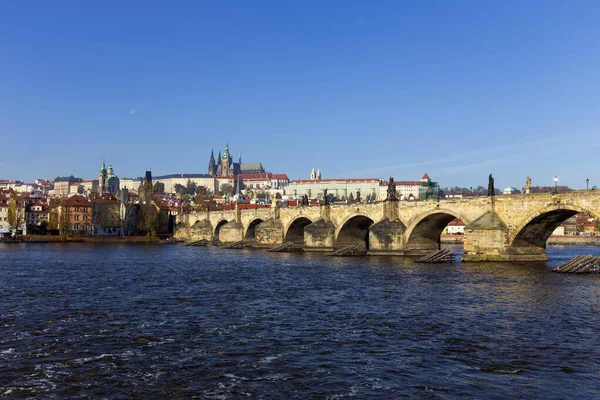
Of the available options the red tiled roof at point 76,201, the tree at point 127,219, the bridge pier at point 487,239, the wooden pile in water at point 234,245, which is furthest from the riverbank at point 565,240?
the red tiled roof at point 76,201

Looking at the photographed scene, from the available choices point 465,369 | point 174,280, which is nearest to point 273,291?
point 174,280

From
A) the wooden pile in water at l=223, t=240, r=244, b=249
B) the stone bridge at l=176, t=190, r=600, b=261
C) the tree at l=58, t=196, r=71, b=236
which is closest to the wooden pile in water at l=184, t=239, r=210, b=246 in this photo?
the stone bridge at l=176, t=190, r=600, b=261

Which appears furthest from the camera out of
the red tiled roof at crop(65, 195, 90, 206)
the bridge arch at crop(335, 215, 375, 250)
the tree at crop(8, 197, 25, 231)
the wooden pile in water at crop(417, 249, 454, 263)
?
the red tiled roof at crop(65, 195, 90, 206)

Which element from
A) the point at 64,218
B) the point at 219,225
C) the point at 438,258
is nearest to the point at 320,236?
the point at 438,258

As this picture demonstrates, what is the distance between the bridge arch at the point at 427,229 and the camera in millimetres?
62281

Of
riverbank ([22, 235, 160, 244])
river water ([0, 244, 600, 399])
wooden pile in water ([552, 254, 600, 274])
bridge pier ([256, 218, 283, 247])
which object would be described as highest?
bridge pier ([256, 218, 283, 247])

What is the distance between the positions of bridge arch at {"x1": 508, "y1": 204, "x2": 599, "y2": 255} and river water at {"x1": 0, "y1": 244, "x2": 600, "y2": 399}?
25.5 feet

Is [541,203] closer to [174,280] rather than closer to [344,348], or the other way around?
[174,280]

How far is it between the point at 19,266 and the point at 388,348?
4575 centimetres

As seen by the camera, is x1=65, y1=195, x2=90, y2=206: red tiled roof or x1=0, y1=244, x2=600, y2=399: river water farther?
x1=65, y1=195, x2=90, y2=206: red tiled roof

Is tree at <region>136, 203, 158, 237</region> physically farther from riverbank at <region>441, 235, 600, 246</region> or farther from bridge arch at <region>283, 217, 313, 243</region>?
riverbank at <region>441, 235, 600, 246</region>

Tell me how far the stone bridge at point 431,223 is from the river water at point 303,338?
897cm

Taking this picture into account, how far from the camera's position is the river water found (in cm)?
1609

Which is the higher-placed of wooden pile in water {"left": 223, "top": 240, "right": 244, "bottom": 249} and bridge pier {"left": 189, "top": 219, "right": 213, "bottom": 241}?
bridge pier {"left": 189, "top": 219, "right": 213, "bottom": 241}
